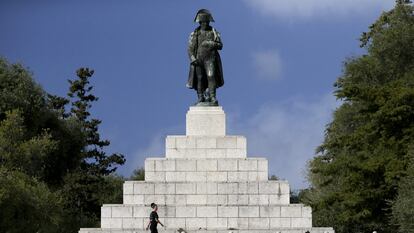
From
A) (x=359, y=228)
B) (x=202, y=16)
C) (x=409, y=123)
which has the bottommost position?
(x=359, y=228)

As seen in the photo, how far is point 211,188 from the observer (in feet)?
117

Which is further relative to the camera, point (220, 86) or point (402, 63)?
point (402, 63)

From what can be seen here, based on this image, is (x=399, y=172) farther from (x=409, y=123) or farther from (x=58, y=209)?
(x=58, y=209)

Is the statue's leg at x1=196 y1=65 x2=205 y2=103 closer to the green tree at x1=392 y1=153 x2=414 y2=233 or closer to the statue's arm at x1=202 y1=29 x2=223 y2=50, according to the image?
the statue's arm at x1=202 y1=29 x2=223 y2=50

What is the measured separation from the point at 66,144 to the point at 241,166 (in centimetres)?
2925

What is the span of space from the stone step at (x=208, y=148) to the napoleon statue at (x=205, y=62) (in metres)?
1.65

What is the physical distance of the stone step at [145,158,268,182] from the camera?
3619cm

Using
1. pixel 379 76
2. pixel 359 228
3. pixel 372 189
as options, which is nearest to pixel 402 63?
pixel 379 76

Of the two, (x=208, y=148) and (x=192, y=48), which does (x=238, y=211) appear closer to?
(x=208, y=148)

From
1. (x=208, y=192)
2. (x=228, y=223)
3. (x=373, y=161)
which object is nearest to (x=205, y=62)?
(x=208, y=192)

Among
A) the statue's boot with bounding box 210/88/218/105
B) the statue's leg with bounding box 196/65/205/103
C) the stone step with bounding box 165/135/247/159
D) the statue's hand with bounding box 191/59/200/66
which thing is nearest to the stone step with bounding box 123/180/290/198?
the stone step with bounding box 165/135/247/159

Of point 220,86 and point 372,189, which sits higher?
point 220,86

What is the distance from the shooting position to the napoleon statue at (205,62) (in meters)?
37.9

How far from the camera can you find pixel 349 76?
2318 inches
